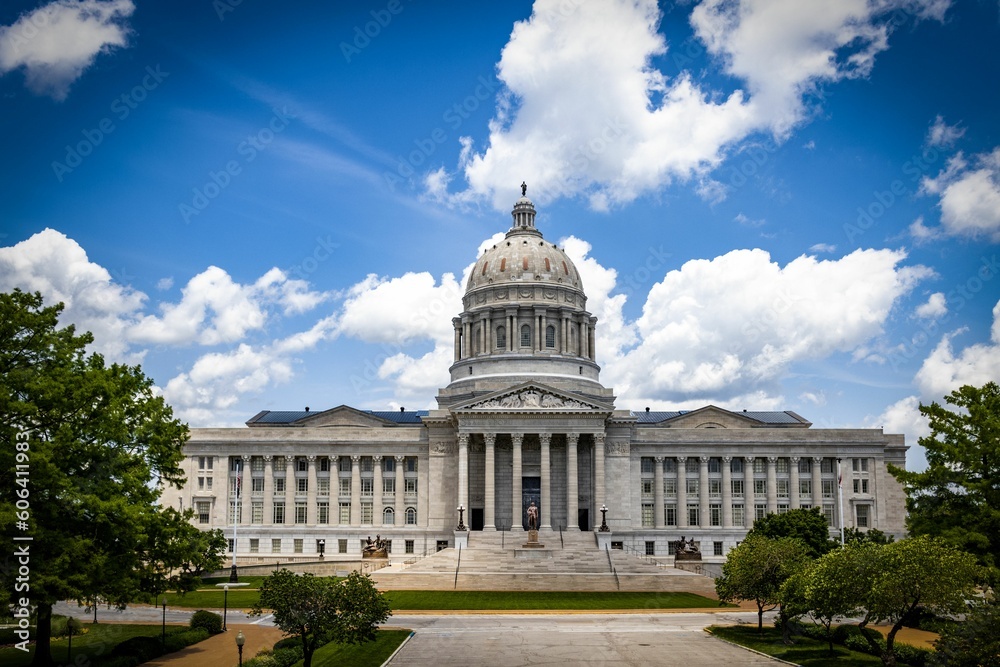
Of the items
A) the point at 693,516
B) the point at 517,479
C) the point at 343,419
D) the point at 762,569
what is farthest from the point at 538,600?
the point at 343,419

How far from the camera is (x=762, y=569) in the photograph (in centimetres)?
5003

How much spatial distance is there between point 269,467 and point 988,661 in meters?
85.1

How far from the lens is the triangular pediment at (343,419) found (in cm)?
12262

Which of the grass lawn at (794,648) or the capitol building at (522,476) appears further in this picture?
the capitol building at (522,476)

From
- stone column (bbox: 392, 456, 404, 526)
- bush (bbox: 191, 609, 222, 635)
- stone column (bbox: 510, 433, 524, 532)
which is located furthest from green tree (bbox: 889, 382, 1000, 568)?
stone column (bbox: 392, 456, 404, 526)

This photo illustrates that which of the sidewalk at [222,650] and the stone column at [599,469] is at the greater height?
the stone column at [599,469]

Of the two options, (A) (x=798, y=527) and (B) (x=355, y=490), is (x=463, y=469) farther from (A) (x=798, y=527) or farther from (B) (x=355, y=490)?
(A) (x=798, y=527)

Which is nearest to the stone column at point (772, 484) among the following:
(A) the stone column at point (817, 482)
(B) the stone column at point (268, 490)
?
(A) the stone column at point (817, 482)

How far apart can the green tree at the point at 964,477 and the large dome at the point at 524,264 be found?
63.3 meters

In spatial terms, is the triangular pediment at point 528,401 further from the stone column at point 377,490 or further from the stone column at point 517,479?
the stone column at point 377,490

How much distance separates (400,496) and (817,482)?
45.1 meters

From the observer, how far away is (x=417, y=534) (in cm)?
10300

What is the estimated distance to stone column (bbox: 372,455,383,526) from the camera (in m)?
104

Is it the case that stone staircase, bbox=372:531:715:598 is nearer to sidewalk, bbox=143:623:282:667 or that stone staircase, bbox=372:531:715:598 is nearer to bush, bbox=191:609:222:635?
bush, bbox=191:609:222:635
